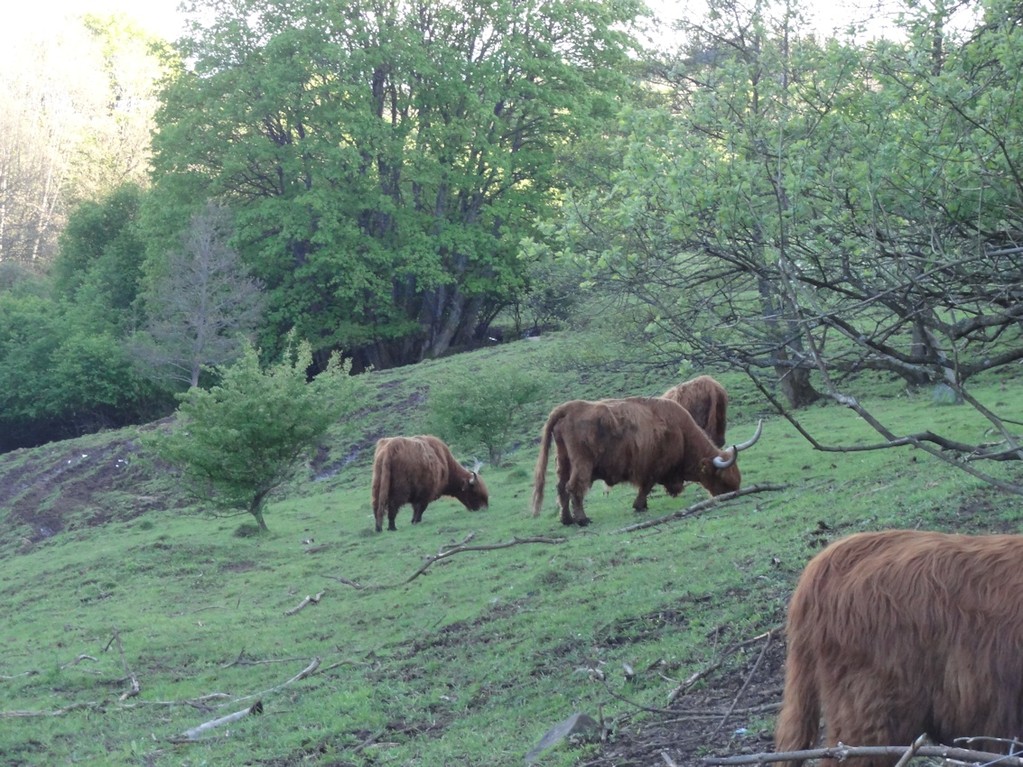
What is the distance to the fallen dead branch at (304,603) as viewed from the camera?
1388cm

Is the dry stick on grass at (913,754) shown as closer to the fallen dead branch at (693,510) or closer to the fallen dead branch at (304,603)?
the fallen dead branch at (693,510)

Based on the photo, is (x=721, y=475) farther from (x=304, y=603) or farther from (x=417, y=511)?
(x=304, y=603)

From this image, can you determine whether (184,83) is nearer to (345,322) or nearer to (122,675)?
(345,322)

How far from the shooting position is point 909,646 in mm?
4477

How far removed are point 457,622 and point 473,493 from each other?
823cm

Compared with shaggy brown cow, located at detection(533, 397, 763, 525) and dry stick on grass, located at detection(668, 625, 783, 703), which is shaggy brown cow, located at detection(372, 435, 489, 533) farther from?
dry stick on grass, located at detection(668, 625, 783, 703)

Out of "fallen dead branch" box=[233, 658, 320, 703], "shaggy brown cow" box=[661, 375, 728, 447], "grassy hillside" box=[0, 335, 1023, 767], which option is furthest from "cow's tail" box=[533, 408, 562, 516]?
"fallen dead branch" box=[233, 658, 320, 703]

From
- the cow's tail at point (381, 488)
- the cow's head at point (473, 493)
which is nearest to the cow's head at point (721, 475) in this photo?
the cow's head at point (473, 493)

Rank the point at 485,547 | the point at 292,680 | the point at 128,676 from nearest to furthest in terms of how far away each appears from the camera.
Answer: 1. the point at 292,680
2. the point at 128,676
3. the point at 485,547

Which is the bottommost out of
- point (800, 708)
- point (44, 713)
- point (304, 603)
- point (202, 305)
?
point (44, 713)

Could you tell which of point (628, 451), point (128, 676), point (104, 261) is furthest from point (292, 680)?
point (104, 261)

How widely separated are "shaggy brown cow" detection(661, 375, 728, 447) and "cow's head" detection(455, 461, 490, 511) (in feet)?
11.4

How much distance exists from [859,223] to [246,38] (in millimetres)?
35626

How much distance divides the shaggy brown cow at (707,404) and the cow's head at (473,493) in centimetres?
346
